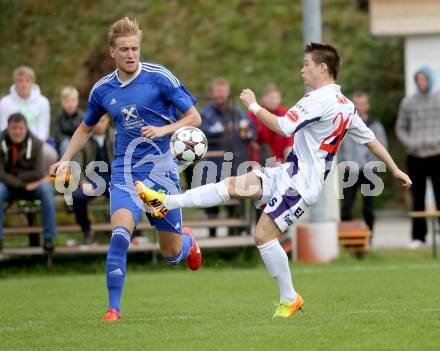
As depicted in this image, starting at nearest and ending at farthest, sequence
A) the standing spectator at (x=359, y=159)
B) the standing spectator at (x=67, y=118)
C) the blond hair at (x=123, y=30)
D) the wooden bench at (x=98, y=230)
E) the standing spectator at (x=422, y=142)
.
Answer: the blond hair at (x=123, y=30) → the wooden bench at (x=98, y=230) → the standing spectator at (x=67, y=118) → the standing spectator at (x=422, y=142) → the standing spectator at (x=359, y=159)

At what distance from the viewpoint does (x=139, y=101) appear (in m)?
8.33

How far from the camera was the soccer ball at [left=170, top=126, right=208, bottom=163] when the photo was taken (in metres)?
8.30

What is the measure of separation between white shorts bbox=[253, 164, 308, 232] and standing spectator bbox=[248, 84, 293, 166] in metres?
6.51

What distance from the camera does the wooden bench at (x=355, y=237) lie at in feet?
46.4

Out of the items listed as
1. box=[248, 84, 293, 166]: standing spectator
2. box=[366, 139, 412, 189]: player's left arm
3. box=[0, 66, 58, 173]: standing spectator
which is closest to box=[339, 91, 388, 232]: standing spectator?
box=[248, 84, 293, 166]: standing spectator

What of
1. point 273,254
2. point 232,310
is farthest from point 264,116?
point 232,310

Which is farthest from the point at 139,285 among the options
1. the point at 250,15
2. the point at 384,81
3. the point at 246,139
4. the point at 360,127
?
the point at 250,15

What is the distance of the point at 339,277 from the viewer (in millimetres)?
11875

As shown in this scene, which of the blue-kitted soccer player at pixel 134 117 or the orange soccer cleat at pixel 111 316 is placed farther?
the blue-kitted soccer player at pixel 134 117

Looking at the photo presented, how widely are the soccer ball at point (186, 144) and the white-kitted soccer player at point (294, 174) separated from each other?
Result: 1.56 ft

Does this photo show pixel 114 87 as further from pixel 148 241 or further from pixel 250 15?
pixel 250 15

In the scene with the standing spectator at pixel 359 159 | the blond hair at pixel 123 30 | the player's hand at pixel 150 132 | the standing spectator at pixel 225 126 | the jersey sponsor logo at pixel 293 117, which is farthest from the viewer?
the standing spectator at pixel 359 159

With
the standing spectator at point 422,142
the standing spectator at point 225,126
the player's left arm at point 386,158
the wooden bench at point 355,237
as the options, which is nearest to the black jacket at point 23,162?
the standing spectator at point 225,126

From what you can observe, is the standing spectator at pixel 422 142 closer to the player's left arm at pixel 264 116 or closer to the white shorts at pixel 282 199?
the white shorts at pixel 282 199
